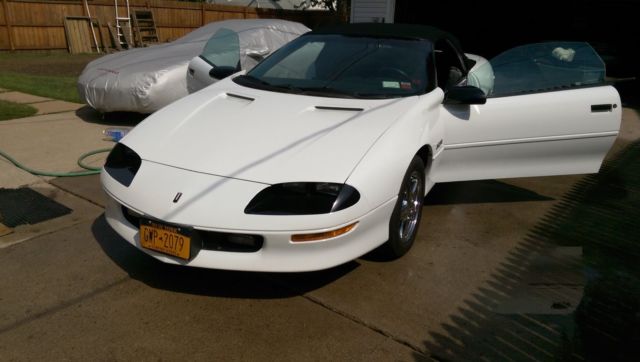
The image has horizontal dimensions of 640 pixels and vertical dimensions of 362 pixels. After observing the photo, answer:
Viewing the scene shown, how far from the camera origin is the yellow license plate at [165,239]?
253 cm

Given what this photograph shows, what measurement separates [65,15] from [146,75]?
11962mm

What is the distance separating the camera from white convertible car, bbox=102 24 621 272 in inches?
100.0

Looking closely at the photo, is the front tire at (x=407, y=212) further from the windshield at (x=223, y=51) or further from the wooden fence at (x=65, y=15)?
the wooden fence at (x=65, y=15)

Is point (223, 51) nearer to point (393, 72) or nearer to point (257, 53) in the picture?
point (257, 53)

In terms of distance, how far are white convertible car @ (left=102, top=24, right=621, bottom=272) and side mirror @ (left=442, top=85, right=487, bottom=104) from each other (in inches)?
0.4

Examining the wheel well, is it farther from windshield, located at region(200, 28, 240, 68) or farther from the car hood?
windshield, located at region(200, 28, 240, 68)

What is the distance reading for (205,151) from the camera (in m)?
2.85

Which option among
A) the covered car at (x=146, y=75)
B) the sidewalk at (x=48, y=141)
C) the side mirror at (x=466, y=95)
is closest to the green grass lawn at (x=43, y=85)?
the sidewalk at (x=48, y=141)

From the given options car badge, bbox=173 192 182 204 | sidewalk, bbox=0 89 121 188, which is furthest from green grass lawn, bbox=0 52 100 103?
car badge, bbox=173 192 182 204

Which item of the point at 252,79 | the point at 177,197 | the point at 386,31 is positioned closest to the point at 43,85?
the point at 252,79

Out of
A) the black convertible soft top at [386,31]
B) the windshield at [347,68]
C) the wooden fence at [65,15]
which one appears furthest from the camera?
the wooden fence at [65,15]

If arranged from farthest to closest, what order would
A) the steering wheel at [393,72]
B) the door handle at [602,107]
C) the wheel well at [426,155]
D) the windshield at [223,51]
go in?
the windshield at [223,51] < the door handle at [602,107] < the steering wheel at [393,72] < the wheel well at [426,155]

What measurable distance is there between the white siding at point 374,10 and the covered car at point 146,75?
5867mm

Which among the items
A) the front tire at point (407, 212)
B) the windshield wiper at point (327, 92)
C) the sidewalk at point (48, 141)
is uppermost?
the windshield wiper at point (327, 92)
